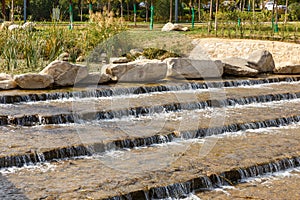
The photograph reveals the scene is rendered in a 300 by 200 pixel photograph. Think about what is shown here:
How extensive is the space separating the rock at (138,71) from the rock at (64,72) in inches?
35.4

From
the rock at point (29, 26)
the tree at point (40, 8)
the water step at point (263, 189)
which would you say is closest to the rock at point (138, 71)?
the rock at point (29, 26)

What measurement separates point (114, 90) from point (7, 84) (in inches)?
85.5

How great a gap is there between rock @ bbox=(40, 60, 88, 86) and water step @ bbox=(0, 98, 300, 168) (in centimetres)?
252

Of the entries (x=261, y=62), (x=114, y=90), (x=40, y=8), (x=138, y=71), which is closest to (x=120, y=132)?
(x=114, y=90)

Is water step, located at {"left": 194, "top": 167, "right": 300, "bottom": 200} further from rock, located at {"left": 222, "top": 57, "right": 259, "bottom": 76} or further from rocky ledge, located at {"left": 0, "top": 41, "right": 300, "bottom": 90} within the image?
rock, located at {"left": 222, "top": 57, "right": 259, "bottom": 76}

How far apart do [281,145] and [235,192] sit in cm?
197

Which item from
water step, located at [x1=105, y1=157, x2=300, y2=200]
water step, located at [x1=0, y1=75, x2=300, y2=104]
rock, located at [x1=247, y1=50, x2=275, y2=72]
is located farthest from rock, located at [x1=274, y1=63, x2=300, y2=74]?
water step, located at [x1=105, y1=157, x2=300, y2=200]

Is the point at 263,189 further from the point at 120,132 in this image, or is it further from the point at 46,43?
the point at 46,43

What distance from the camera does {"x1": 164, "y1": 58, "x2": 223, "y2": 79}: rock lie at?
12.7 m

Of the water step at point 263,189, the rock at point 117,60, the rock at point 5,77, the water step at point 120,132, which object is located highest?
the rock at point 5,77

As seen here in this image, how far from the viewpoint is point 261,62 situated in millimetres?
14656

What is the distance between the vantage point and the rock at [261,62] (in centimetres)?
1465

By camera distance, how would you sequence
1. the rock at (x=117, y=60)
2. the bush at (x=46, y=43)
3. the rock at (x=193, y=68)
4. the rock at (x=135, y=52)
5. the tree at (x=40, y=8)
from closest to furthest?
the bush at (x=46, y=43), the rock at (x=193, y=68), the rock at (x=117, y=60), the rock at (x=135, y=52), the tree at (x=40, y=8)

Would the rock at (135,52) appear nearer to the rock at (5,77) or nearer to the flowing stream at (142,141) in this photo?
the flowing stream at (142,141)
